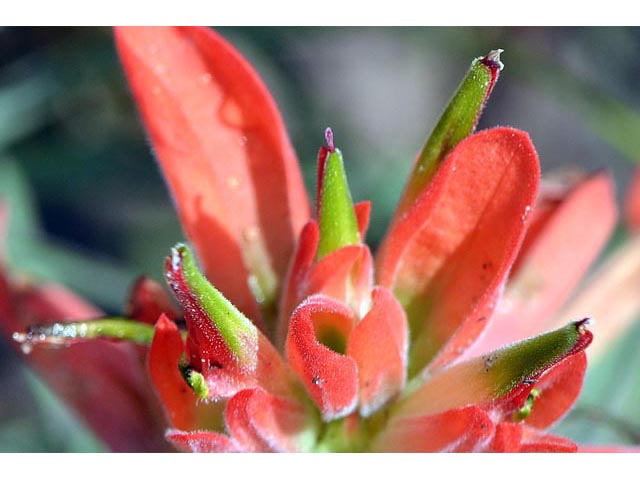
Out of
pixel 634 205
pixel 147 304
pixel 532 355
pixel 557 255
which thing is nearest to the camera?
pixel 532 355

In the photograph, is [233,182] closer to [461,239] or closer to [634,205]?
[461,239]

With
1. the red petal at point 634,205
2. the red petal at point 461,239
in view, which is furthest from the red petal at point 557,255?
the red petal at point 634,205

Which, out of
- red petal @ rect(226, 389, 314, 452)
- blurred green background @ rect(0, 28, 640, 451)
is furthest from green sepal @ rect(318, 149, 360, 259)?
blurred green background @ rect(0, 28, 640, 451)

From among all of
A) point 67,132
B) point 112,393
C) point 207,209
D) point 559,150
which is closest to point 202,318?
point 207,209

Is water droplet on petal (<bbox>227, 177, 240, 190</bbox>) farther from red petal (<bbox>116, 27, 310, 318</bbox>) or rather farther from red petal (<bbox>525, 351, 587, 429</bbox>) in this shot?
red petal (<bbox>525, 351, 587, 429</bbox>)

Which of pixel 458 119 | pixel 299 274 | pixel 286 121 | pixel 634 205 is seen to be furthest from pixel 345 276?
pixel 286 121

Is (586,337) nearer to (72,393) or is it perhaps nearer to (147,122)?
(147,122)

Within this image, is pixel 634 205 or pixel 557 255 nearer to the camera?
pixel 557 255
